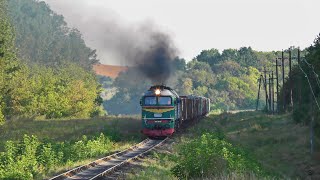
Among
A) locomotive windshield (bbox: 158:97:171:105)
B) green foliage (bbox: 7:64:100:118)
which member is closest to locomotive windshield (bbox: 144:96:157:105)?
locomotive windshield (bbox: 158:97:171:105)

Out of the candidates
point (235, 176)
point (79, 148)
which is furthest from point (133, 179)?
point (79, 148)

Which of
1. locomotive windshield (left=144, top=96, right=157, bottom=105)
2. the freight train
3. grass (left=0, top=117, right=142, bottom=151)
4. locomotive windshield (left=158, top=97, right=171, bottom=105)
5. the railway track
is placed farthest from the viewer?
grass (left=0, top=117, right=142, bottom=151)

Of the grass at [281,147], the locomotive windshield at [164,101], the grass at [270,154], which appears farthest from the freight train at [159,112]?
the grass at [281,147]

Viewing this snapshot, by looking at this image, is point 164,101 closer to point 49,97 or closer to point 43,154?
point 43,154

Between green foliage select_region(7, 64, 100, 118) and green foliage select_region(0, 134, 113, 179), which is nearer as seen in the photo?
green foliage select_region(0, 134, 113, 179)

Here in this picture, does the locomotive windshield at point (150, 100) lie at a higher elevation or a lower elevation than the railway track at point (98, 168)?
higher

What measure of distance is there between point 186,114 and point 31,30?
149960 millimetres

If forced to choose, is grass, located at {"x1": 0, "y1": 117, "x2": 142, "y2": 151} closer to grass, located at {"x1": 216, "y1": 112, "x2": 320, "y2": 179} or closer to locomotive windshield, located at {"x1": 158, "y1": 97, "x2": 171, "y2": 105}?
locomotive windshield, located at {"x1": 158, "y1": 97, "x2": 171, "y2": 105}

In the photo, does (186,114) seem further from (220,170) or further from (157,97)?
(220,170)

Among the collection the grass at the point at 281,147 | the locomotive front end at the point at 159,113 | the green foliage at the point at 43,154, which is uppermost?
the locomotive front end at the point at 159,113

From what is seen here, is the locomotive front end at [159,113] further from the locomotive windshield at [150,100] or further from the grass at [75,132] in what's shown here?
the grass at [75,132]

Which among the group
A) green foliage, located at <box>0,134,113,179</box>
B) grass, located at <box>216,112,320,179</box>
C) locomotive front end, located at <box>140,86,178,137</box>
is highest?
locomotive front end, located at <box>140,86,178,137</box>

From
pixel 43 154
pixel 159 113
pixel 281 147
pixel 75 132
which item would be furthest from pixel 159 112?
pixel 75 132

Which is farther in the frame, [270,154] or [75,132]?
[75,132]
